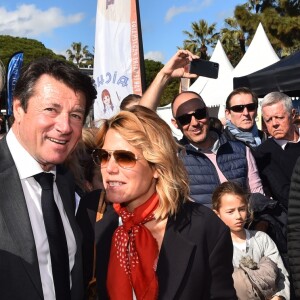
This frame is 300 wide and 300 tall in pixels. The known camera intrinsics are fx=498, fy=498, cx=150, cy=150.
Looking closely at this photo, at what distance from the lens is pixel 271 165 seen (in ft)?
13.4

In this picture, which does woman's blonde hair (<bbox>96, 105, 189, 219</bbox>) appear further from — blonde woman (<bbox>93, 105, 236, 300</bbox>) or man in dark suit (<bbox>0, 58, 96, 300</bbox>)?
man in dark suit (<bbox>0, 58, 96, 300</bbox>)

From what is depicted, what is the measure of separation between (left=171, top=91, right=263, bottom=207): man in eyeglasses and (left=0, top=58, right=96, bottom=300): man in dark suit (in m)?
1.73

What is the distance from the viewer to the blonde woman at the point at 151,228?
211 centimetres

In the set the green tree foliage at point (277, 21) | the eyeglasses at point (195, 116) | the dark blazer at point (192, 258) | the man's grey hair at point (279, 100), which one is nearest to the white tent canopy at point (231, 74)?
the man's grey hair at point (279, 100)

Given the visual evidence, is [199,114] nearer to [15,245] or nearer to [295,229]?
[295,229]

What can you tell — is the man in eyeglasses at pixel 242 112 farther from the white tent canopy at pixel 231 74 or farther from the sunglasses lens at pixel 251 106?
the white tent canopy at pixel 231 74

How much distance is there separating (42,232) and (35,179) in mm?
215

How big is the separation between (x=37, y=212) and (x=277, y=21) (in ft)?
103

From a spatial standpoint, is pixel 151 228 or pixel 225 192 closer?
pixel 151 228

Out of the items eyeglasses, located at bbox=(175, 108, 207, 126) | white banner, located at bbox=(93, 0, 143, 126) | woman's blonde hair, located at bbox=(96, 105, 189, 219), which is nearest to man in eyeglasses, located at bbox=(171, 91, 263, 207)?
eyeglasses, located at bbox=(175, 108, 207, 126)

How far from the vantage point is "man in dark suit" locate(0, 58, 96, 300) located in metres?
1.73

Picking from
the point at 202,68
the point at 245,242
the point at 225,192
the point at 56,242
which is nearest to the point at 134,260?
the point at 56,242

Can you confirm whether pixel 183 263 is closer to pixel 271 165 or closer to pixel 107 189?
pixel 107 189

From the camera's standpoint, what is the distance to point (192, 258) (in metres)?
2.12
